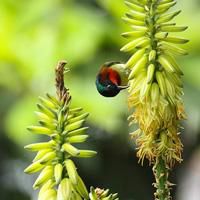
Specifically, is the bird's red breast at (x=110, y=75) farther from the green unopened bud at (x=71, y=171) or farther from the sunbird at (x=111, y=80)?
the green unopened bud at (x=71, y=171)

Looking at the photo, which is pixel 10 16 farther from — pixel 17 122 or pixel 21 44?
pixel 17 122

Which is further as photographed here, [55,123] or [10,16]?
[10,16]

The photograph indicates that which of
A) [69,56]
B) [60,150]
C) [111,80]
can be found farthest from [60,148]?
[69,56]

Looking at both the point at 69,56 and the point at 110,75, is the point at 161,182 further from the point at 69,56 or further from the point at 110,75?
the point at 69,56

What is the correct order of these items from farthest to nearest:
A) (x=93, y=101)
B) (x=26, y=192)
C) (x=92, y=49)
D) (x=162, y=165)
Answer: (x=26, y=192) < (x=92, y=49) < (x=93, y=101) < (x=162, y=165)

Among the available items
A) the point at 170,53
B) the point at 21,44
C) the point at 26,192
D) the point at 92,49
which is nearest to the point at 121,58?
the point at 92,49

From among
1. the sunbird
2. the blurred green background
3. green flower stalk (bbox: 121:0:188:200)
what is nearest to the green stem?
green flower stalk (bbox: 121:0:188:200)

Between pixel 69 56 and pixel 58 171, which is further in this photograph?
pixel 69 56
